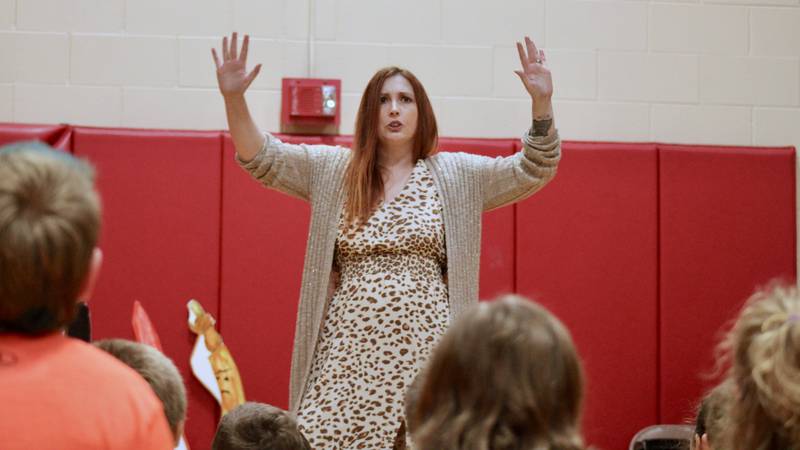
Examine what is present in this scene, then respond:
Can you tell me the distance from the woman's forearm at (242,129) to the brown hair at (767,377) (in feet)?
4.82

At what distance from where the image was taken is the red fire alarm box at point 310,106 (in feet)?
15.8

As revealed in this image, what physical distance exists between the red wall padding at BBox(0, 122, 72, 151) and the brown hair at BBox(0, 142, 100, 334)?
3.41 metres

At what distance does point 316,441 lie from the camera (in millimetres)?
2770

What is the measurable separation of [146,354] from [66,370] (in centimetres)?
76

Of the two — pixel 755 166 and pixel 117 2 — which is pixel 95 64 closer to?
pixel 117 2

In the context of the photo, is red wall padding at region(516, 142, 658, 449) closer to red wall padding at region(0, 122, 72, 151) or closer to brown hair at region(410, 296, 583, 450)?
red wall padding at region(0, 122, 72, 151)

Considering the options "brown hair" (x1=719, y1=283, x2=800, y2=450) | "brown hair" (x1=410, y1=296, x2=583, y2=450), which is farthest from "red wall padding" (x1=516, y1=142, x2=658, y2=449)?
"brown hair" (x1=410, y1=296, x2=583, y2=450)

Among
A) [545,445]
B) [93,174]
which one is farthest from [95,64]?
[545,445]

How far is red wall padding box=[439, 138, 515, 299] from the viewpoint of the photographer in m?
4.83

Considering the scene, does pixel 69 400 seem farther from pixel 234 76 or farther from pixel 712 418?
pixel 234 76

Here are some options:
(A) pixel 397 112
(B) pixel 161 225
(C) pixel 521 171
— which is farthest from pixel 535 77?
(B) pixel 161 225

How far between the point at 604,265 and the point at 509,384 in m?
3.64

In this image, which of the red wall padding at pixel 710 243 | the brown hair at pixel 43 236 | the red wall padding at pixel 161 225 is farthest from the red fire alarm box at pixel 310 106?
the brown hair at pixel 43 236

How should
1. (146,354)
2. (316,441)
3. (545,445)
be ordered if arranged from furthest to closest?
(316,441) → (146,354) → (545,445)
